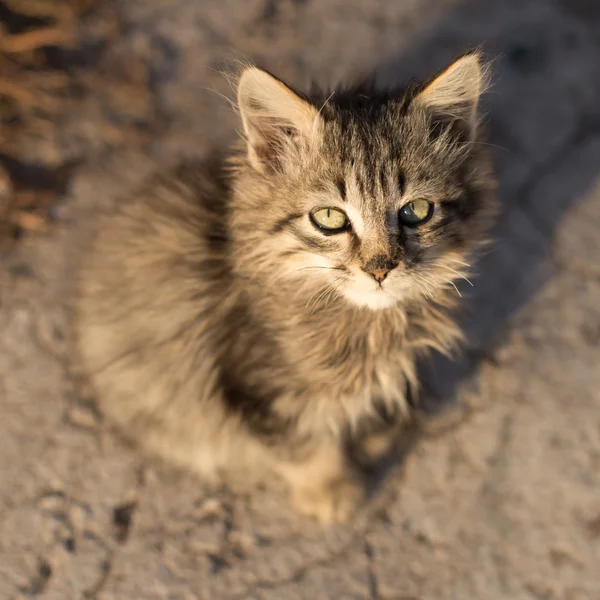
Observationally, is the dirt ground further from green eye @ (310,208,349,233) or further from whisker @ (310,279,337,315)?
green eye @ (310,208,349,233)

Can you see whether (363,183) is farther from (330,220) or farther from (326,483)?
(326,483)

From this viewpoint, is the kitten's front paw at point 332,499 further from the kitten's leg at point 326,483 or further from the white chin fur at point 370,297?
the white chin fur at point 370,297

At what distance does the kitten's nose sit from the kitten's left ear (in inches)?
13.1

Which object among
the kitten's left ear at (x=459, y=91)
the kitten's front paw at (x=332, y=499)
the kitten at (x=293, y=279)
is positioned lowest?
the kitten's front paw at (x=332, y=499)

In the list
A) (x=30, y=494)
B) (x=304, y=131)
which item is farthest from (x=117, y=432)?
(x=304, y=131)

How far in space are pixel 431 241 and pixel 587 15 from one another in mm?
1591

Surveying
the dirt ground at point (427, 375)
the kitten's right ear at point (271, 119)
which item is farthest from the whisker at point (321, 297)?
the dirt ground at point (427, 375)

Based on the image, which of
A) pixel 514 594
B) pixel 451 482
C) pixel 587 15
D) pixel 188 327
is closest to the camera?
pixel 188 327

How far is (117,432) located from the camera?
1.95m

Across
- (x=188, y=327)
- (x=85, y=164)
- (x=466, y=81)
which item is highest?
(x=466, y=81)

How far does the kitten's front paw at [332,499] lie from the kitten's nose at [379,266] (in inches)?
29.7

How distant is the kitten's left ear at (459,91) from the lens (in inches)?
51.4

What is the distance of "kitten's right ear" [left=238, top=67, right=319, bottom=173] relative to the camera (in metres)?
1.28

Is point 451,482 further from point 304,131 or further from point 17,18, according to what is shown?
point 17,18
